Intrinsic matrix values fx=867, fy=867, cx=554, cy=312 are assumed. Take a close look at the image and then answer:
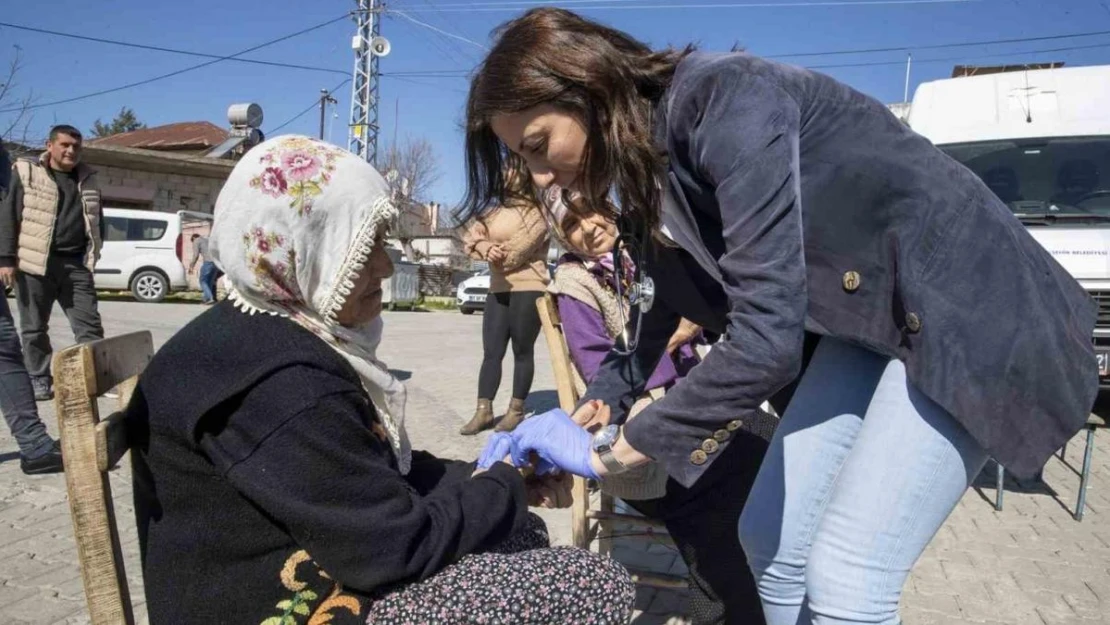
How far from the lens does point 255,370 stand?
1.43 metres

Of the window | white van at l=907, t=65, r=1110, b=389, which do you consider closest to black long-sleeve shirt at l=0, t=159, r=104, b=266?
white van at l=907, t=65, r=1110, b=389

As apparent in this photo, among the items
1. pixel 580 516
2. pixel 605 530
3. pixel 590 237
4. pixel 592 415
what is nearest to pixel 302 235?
pixel 592 415

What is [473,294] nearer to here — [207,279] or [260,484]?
[207,279]

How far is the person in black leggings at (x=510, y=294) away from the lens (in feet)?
17.4

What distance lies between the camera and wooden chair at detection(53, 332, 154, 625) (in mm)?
1351

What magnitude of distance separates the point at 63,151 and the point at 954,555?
546 cm

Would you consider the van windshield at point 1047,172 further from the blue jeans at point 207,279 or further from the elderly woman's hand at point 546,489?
the blue jeans at point 207,279

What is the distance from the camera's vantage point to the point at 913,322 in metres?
1.49

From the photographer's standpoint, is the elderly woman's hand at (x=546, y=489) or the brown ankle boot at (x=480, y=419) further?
the brown ankle boot at (x=480, y=419)

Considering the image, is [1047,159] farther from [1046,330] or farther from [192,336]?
[192,336]

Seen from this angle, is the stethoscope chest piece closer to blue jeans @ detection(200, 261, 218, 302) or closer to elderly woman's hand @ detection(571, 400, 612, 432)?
elderly woman's hand @ detection(571, 400, 612, 432)

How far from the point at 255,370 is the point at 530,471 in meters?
0.79

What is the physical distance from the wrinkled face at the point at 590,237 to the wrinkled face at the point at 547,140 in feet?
4.66

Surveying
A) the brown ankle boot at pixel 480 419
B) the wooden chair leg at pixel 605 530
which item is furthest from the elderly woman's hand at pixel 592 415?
the brown ankle boot at pixel 480 419
